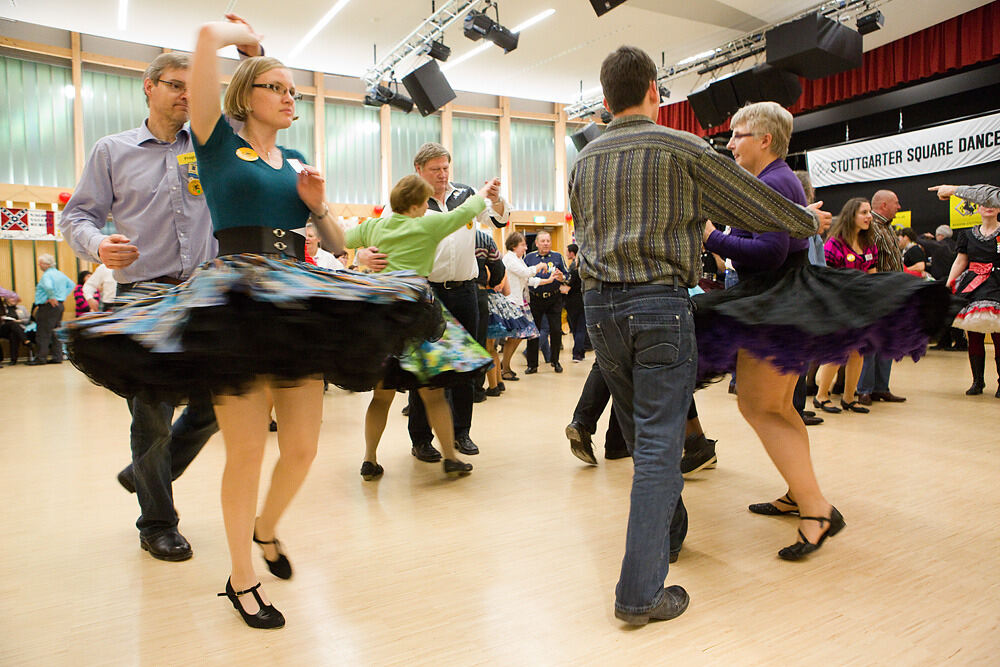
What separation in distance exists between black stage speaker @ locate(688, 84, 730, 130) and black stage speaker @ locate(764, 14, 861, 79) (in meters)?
1.56

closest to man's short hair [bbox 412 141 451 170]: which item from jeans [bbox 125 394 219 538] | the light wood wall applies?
jeans [bbox 125 394 219 538]

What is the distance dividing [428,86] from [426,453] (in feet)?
24.3

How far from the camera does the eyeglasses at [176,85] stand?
218 centimetres

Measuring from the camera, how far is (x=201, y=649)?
1664mm

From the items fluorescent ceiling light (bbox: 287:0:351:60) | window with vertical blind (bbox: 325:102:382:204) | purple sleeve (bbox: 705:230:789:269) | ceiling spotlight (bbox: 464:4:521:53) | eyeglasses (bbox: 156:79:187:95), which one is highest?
fluorescent ceiling light (bbox: 287:0:351:60)

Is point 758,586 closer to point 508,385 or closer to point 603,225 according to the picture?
point 603,225

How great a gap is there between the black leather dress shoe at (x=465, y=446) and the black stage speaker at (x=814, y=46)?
742 centimetres

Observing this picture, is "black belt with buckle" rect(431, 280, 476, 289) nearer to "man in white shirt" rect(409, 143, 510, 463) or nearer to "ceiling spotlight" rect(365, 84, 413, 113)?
"man in white shirt" rect(409, 143, 510, 463)

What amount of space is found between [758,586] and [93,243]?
88.8 inches

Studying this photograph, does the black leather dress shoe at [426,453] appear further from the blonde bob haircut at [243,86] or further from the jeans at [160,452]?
the blonde bob haircut at [243,86]

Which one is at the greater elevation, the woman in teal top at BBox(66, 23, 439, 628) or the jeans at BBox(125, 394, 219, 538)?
the woman in teal top at BBox(66, 23, 439, 628)

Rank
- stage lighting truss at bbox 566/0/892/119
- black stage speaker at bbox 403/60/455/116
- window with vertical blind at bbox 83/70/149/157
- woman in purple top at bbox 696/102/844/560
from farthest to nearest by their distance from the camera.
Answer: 1. window with vertical blind at bbox 83/70/149/157
2. black stage speaker at bbox 403/60/455/116
3. stage lighting truss at bbox 566/0/892/119
4. woman in purple top at bbox 696/102/844/560

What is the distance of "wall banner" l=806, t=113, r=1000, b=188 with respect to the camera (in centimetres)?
884

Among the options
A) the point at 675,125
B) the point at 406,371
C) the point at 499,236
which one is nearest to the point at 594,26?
the point at 675,125
